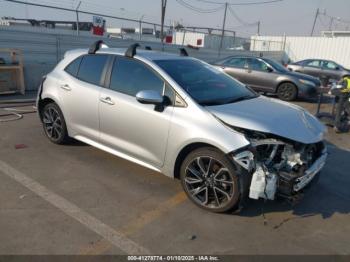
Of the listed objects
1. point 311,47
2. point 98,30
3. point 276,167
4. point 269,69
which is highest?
point 311,47

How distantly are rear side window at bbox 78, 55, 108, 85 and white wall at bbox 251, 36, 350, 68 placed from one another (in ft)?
92.9

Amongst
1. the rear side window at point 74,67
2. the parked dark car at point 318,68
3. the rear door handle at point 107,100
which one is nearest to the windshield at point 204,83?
the rear door handle at point 107,100

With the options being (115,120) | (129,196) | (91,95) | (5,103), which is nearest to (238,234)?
(129,196)

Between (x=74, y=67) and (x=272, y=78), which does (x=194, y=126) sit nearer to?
(x=74, y=67)

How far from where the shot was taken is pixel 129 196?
408cm

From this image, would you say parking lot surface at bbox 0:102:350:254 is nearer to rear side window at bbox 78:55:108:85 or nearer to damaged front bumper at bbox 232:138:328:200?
damaged front bumper at bbox 232:138:328:200

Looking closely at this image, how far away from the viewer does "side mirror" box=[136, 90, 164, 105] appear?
3912mm

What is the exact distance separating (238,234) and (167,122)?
56.5 inches

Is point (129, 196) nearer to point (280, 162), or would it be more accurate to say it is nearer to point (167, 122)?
point (167, 122)

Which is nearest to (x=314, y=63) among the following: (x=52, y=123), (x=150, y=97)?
(x=52, y=123)

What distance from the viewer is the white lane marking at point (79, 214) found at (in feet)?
10.3

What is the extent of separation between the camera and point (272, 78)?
11812 mm

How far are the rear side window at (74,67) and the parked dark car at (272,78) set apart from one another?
805 centimetres

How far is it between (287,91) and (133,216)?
369 inches
